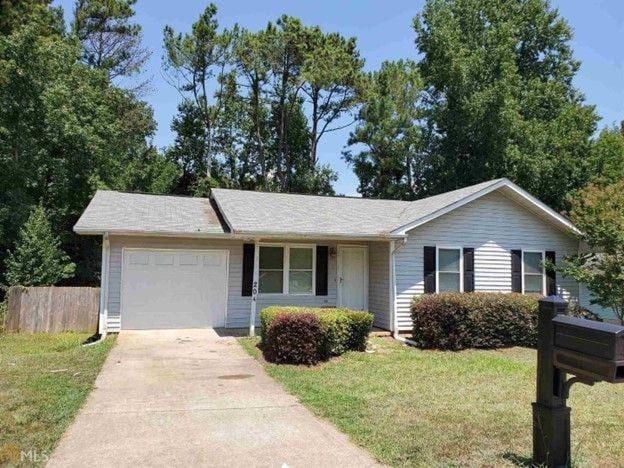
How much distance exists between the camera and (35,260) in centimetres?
1557

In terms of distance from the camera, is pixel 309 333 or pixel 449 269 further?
pixel 449 269

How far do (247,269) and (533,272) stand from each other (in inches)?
325

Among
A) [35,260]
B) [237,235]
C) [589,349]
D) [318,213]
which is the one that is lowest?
[589,349]

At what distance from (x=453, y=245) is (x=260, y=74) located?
1951 cm

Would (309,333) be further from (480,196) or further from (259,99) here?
(259,99)

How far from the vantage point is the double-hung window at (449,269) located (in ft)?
44.1

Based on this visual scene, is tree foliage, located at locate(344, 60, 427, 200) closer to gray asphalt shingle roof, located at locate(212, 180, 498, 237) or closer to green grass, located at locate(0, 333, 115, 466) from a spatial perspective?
gray asphalt shingle roof, located at locate(212, 180, 498, 237)

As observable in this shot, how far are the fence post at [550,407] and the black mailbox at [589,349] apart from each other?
85 millimetres

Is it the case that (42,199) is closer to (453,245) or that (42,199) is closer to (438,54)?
(453,245)

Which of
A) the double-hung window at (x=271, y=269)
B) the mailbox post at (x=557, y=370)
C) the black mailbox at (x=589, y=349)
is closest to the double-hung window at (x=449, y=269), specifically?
the double-hung window at (x=271, y=269)

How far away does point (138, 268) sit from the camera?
12.3 meters

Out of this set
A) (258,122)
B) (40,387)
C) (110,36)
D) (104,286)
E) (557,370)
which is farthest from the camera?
(258,122)

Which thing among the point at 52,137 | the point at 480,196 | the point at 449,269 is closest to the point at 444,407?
the point at 449,269

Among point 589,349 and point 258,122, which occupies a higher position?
point 258,122
